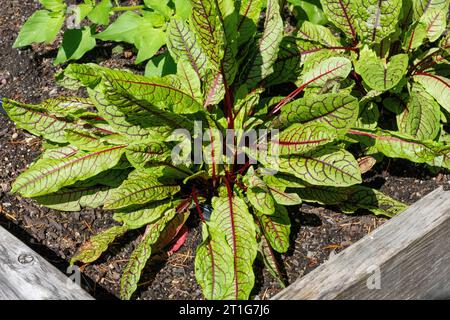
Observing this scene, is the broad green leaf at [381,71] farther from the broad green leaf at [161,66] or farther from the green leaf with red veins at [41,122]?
the green leaf with red veins at [41,122]

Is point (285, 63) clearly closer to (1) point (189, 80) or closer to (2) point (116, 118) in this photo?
(1) point (189, 80)

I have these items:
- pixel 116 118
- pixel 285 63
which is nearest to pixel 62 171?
pixel 116 118

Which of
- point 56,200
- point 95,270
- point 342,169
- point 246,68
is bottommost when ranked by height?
point 95,270

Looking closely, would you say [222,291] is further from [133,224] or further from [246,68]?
[246,68]

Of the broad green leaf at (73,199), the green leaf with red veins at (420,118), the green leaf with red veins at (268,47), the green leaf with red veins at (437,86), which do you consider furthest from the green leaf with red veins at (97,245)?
the green leaf with red veins at (437,86)

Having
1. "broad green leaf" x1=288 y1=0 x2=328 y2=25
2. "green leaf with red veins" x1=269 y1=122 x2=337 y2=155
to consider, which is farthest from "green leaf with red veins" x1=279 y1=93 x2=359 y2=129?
"broad green leaf" x1=288 y1=0 x2=328 y2=25

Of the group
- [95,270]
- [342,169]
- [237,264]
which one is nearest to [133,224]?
[95,270]
